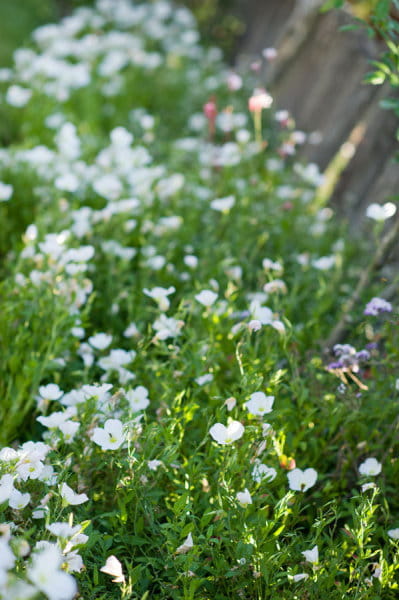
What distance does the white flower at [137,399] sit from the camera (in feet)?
6.05

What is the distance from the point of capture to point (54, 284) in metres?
2.28

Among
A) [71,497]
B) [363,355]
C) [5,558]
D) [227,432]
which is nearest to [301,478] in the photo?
[227,432]

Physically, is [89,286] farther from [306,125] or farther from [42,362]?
[306,125]

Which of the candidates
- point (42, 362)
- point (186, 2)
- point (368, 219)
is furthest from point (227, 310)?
point (186, 2)

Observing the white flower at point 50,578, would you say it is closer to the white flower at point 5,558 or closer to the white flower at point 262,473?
the white flower at point 5,558

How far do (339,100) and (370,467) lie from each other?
2.35 meters

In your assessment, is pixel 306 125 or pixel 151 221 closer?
pixel 151 221

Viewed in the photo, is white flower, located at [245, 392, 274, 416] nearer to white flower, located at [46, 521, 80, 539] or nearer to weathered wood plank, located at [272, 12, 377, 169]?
white flower, located at [46, 521, 80, 539]

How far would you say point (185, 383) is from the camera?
1992mm

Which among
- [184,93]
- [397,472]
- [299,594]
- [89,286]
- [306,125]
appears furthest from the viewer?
Result: [184,93]

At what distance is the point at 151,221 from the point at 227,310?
85cm

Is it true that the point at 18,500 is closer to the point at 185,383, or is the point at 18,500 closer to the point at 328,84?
the point at 185,383

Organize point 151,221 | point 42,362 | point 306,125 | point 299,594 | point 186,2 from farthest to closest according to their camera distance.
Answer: point 186,2, point 306,125, point 151,221, point 42,362, point 299,594

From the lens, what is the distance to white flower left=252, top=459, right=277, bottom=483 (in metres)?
1.59
